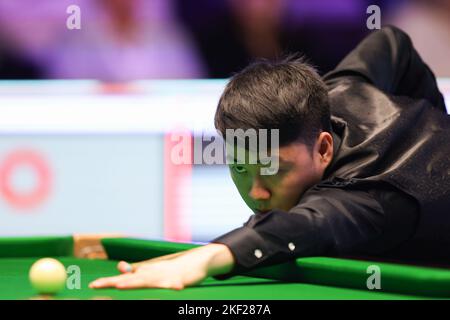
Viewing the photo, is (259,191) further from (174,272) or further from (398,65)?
(398,65)

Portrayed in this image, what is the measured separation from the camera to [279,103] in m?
3.04

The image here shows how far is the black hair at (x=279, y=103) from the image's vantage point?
9.87ft

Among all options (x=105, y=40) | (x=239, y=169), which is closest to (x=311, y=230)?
(x=239, y=169)

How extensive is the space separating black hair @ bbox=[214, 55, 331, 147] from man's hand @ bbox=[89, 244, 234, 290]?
59 cm

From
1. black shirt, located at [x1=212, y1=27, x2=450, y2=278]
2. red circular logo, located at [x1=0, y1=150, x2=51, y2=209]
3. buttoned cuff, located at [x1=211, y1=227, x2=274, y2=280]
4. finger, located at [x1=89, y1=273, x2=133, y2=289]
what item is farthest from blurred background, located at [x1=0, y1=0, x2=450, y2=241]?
finger, located at [x1=89, y1=273, x2=133, y2=289]

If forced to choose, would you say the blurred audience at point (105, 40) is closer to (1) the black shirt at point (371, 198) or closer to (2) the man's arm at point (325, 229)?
(1) the black shirt at point (371, 198)

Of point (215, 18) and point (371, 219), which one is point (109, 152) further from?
point (371, 219)

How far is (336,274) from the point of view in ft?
8.46

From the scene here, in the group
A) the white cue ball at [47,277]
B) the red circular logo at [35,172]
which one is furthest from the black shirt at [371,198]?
the red circular logo at [35,172]

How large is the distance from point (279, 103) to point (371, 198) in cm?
44

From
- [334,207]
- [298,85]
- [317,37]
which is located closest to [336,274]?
[334,207]

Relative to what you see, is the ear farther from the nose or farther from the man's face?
the nose

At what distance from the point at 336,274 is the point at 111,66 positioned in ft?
17.7

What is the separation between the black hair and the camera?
9.87 feet
